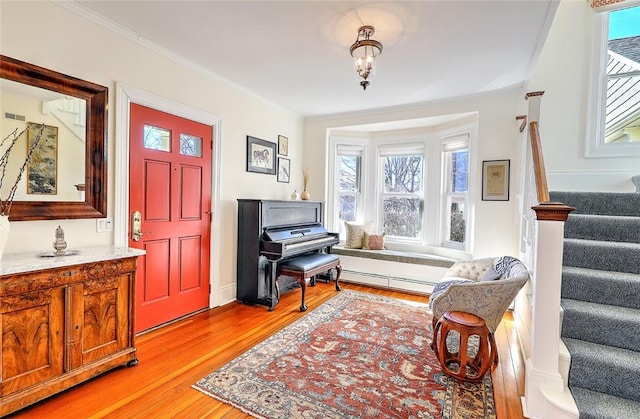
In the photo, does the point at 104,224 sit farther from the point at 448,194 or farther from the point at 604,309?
the point at 448,194

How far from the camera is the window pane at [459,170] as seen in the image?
4.30m

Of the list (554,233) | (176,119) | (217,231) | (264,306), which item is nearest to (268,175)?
(217,231)

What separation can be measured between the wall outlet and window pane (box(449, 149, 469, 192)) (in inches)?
169

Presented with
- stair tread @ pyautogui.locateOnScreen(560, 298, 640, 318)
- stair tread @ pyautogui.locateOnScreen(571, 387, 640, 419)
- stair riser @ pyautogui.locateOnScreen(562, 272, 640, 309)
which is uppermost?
stair riser @ pyautogui.locateOnScreen(562, 272, 640, 309)

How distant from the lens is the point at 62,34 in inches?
83.8

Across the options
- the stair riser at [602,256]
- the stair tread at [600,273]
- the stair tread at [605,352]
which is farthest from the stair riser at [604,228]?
the stair tread at [605,352]

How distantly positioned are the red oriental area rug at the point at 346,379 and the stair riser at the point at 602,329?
670mm

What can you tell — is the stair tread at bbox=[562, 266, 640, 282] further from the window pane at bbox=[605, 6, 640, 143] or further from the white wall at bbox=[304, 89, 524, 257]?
the window pane at bbox=[605, 6, 640, 143]

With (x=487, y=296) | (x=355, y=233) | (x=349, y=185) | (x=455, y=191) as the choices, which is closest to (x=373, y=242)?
(x=355, y=233)

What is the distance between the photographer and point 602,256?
85.3 inches

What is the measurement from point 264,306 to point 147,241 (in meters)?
1.47

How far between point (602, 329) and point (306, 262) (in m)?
2.64

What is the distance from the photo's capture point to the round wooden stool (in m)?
2.06

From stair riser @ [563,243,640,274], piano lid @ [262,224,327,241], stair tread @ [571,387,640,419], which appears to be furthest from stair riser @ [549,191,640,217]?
piano lid @ [262,224,327,241]
